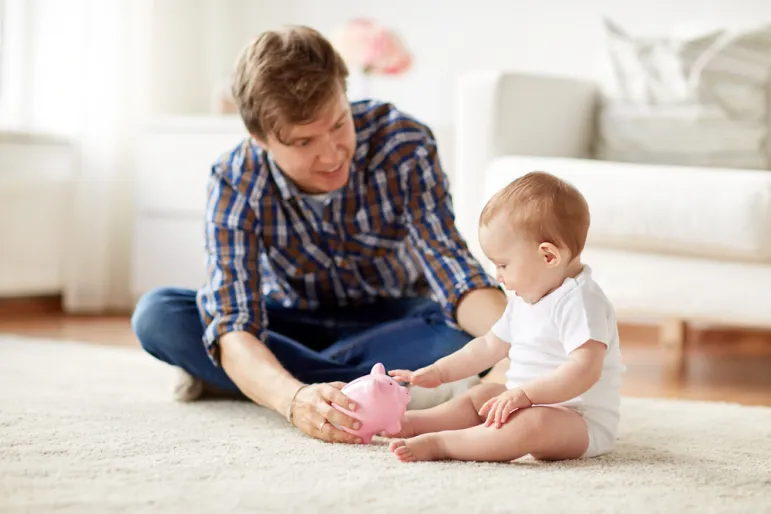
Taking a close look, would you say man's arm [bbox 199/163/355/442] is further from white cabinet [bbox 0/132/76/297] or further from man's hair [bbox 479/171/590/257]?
white cabinet [bbox 0/132/76/297]

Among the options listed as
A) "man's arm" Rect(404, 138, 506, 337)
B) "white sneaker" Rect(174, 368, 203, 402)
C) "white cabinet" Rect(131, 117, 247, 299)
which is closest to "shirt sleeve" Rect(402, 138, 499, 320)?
"man's arm" Rect(404, 138, 506, 337)

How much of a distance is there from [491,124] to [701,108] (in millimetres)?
575

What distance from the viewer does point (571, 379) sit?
1.19 m

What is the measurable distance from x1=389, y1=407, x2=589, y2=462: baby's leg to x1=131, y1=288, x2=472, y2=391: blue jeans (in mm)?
344

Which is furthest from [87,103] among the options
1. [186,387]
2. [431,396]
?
[431,396]

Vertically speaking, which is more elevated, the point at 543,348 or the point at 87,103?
the point at 87,103

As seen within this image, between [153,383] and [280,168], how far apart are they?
60 centimetres

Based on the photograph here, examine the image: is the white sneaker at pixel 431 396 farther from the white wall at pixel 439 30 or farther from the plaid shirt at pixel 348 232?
the white wall at pixel 439 30

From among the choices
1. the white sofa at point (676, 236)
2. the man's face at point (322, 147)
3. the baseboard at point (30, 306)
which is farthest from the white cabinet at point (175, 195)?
the man's face at point (322, 147)

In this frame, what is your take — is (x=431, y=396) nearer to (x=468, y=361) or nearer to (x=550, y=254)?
(x=468, y=361)

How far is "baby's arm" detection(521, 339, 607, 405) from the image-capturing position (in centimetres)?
119

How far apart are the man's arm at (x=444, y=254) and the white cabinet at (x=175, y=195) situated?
156 cm

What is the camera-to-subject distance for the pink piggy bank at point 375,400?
127cm

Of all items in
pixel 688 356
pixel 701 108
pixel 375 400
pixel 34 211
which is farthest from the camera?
pixel 34 211
